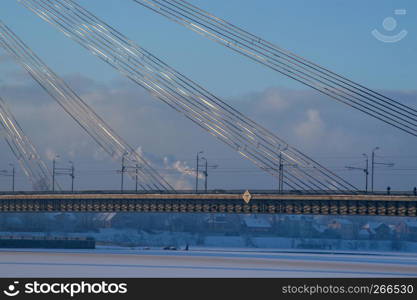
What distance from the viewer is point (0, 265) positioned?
79.3 metres

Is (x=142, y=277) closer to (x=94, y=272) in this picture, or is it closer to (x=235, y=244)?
(x=94, y=272)

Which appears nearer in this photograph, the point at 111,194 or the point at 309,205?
the point at 309,205

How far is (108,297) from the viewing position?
50594 millimetres

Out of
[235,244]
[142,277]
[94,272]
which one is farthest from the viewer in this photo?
[235,244]

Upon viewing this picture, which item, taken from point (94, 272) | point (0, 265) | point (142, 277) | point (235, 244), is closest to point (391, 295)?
point (142, 277)

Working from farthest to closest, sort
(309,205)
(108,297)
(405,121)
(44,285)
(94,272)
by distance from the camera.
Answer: (309,205), (405,121), (94,272), (44,285), (108,297)

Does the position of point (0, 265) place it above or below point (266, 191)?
below

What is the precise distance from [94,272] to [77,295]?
20.1 meters

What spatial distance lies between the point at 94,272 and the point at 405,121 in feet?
126

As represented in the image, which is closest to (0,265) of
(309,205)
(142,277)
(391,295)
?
(142,277)

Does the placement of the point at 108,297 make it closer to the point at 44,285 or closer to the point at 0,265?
the point at 44,285

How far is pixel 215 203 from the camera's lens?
126 m

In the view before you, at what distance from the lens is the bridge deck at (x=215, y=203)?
369ft

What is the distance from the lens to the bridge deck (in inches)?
4424
